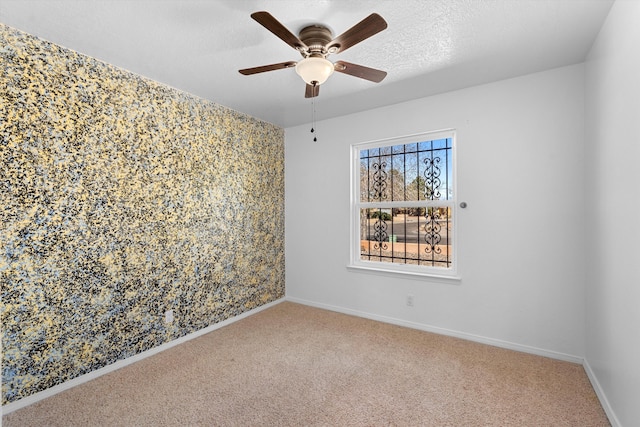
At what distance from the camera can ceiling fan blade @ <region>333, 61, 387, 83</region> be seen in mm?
2057

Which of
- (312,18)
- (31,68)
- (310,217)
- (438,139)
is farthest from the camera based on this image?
(310,217)

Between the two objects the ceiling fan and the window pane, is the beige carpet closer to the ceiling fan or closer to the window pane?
the window pane

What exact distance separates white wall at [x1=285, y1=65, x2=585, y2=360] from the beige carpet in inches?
11.0

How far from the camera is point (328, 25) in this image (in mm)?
2008

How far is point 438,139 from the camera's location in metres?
3.24

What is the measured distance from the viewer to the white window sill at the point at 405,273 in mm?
3092

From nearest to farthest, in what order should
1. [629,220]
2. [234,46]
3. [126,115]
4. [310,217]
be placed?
[629,220] < [234,46] < [126,115] < [310,217]

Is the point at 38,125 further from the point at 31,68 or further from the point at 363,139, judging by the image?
the point at 363,139

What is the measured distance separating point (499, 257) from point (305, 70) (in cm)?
225

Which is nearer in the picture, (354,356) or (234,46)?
(234,46)

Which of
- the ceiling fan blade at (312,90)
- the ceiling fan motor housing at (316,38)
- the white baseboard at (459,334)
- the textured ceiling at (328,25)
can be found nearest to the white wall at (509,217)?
the white baseboard at (459,334)

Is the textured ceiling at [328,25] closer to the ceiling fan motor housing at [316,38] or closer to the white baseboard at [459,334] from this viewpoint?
the ceiling fan motor housing at [316,38]

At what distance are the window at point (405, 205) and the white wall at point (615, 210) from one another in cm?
108

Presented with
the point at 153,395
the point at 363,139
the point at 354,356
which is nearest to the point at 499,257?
the point at 354,356
